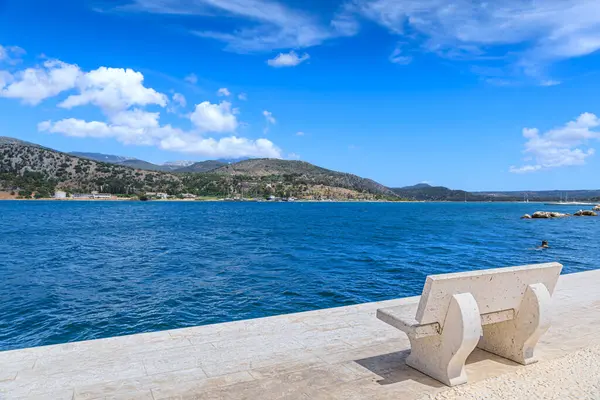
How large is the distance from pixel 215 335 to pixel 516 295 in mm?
4421

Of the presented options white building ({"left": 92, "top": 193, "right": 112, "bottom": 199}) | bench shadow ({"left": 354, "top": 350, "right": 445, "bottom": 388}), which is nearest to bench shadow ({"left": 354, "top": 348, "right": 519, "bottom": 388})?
bench shadow ({"left": 354, "top": 350, "right": 445, "bottom": 388})

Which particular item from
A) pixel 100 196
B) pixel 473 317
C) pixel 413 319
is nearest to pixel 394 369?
pixel 413 319

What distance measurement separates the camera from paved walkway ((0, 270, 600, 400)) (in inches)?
187

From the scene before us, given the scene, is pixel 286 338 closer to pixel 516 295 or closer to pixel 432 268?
pixel 516 295

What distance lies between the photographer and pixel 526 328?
5527 millimetres

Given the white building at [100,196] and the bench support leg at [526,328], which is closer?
the bench support leg at [526,328]

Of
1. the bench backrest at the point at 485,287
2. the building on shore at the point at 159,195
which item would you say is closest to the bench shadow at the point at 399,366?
Result: the bench backrest at the point at 485,287

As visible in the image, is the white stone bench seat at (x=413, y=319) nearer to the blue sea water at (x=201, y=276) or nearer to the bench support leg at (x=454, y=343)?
the bench support leg at (x=454, y=343)

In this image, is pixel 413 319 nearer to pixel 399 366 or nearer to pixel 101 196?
pixel 399 366

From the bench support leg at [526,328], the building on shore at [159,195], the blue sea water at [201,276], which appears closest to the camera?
the bench support leg at [526,328]

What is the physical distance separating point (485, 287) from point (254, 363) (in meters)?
3.07

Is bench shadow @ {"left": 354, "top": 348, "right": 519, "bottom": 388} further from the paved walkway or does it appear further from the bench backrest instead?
the bench backrest

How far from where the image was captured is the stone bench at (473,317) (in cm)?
482

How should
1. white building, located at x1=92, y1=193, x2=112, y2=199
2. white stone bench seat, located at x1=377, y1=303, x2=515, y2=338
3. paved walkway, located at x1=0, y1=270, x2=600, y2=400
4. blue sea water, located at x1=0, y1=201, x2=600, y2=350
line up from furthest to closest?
white building, located at x1=92, y1=193, x2=112, y2=199 → blue sea water, located at x1=0, y1=201, x2=600, y2=350 → white stone bench seat, located at x1=377, y1=303, x2=515, y2=338 → paved walkway, located at x1=0, y1=270, x2=600, y2=400
